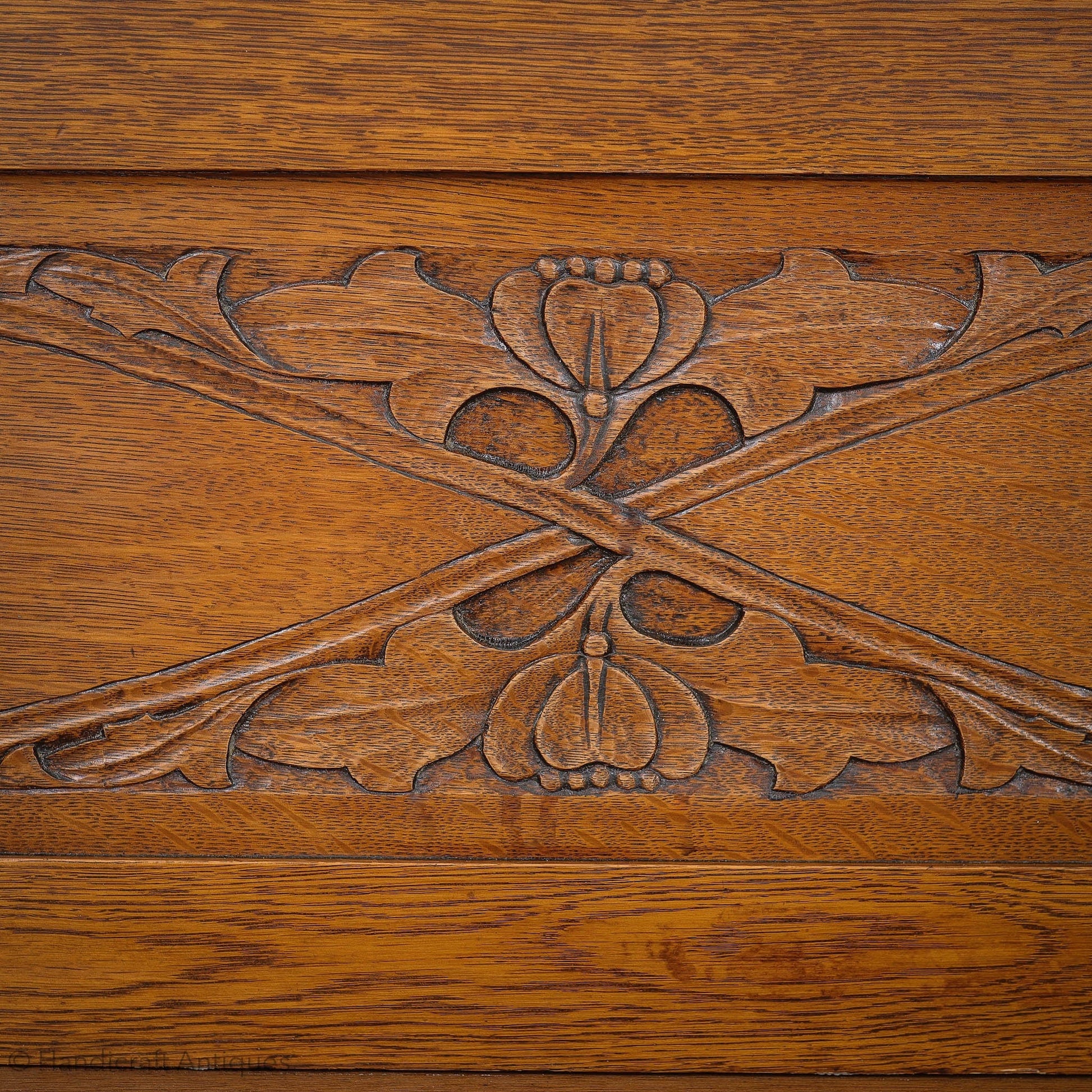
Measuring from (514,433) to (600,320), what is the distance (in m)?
0.09

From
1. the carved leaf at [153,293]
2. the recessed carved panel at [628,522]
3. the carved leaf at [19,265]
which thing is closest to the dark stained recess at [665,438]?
the recessed carved panel at [628,522]

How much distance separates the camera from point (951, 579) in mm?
562

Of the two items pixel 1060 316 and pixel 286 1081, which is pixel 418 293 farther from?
pixel 286 1081

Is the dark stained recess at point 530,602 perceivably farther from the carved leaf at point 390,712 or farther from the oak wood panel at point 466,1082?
the oak wood panel at point 466,1082

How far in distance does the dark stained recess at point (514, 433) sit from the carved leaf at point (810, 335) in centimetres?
9

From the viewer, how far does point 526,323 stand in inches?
22.0

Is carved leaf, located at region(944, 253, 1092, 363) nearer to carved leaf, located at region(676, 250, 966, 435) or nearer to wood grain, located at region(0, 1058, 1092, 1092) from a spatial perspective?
carved leaf, located at region(676, 250, 966, 435)

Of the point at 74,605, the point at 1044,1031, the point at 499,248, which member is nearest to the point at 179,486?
the point at 74,605

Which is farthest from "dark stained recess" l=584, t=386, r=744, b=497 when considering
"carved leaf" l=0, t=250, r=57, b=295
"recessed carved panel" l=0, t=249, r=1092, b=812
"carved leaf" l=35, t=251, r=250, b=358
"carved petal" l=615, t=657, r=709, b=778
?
"carved leaf" l=0, t=250, r=57, b=295

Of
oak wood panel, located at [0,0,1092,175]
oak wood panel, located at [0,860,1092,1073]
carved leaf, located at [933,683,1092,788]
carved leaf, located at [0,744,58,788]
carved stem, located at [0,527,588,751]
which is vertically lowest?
oak wood panel, located at [0,860,1092,1073]

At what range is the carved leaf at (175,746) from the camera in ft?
1.87

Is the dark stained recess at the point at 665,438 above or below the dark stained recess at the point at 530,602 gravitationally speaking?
above

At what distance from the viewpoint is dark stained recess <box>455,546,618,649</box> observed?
1.87 feet

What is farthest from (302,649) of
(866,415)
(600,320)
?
(866,415)
